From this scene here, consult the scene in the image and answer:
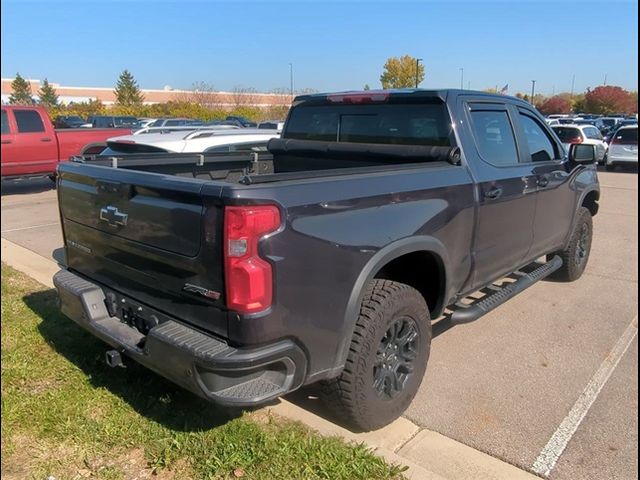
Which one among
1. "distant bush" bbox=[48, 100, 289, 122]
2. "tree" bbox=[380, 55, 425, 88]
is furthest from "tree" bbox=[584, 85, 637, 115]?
"distant bush" bbox=[48, 100, 289, 122]

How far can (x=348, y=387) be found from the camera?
2.93 metres

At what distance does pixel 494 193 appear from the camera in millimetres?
3895

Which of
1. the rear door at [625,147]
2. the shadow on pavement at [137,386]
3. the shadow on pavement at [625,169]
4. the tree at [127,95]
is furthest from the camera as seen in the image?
the tree at [127,95]

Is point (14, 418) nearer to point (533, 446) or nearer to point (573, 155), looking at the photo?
point (533, 446)

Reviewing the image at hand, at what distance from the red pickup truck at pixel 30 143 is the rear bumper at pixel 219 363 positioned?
36.2ft

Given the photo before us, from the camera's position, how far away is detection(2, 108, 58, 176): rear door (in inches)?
496

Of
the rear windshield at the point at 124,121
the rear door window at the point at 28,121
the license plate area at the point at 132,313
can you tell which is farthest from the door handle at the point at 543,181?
the rear windshield at the point at 124,121

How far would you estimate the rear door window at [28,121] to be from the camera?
1278 cm

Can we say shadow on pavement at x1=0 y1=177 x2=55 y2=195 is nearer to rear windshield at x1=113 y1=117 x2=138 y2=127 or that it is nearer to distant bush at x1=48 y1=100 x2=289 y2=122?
rear windshield at x1=113 y1=117 x2=138 y2=127

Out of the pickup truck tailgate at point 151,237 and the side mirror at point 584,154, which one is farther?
the side mirror at point 584,154

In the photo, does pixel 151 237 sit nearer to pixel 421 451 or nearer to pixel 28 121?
pixel 421 451

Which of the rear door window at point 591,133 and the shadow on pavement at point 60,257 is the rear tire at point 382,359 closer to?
the shadow on pavement at point 60,257

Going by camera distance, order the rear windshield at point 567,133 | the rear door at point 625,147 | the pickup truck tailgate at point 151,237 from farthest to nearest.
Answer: the rear door at point 625,147
the rear windshield at point 567,133
the pickup truck tailgate at point 151,237

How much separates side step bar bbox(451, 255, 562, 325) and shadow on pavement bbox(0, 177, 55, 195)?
40.2 feet
